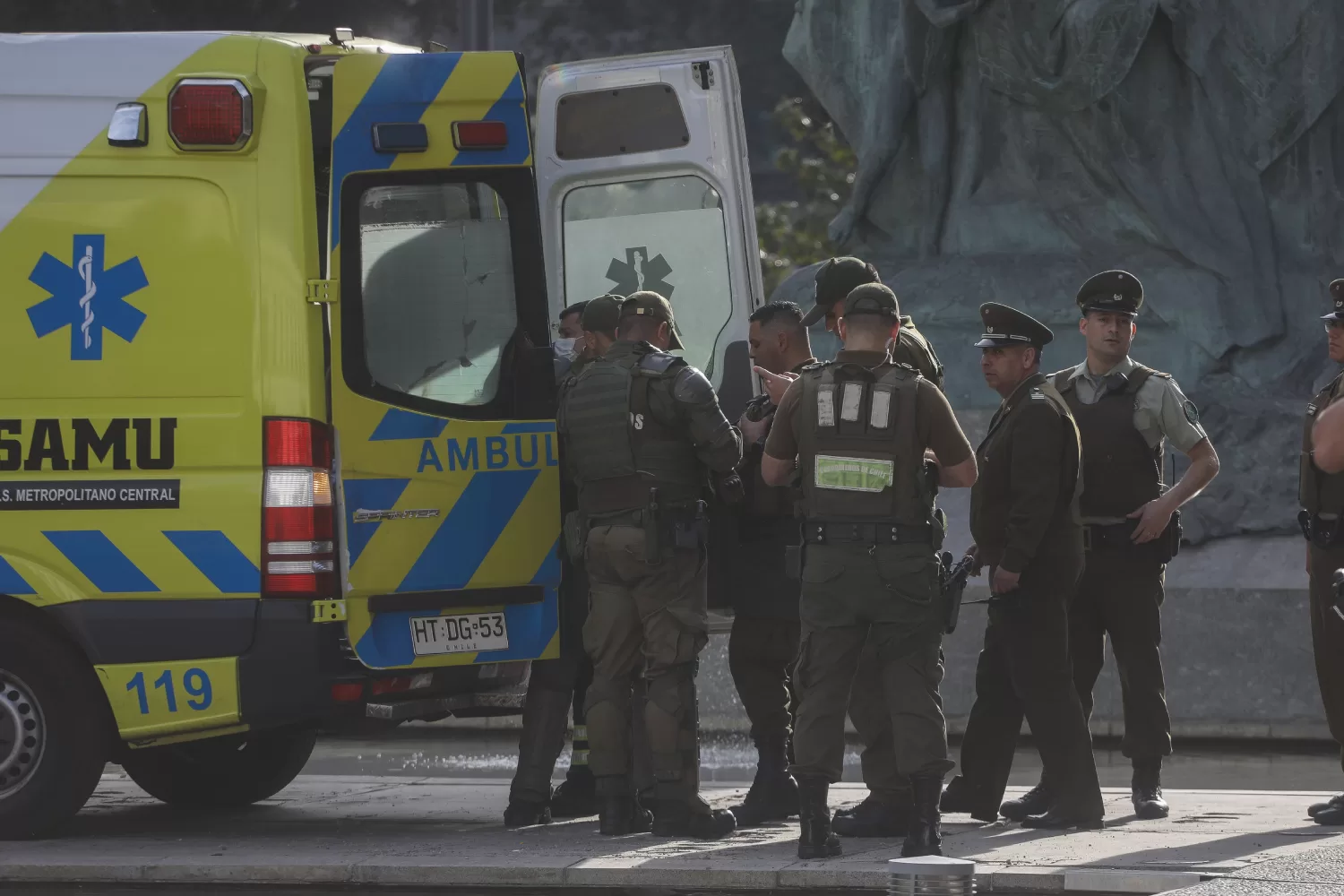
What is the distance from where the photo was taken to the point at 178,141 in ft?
21.2

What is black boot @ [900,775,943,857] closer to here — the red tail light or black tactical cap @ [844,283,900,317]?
black tactical cap @ [844,283,900,317]

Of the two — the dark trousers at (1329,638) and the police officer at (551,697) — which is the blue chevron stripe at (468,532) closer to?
the police officer at (551,697)

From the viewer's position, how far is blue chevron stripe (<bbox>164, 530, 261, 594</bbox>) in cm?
638

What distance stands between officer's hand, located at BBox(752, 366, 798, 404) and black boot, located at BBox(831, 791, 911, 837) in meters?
1.24

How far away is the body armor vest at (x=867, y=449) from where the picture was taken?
613 cm

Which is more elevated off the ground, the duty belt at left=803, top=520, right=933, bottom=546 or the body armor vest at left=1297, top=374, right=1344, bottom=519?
the body armor vest at left=1297, top=374, right=1344, bottom=519

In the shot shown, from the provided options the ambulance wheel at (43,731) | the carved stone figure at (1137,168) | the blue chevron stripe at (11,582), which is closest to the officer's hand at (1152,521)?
the ambulance wheel at (43,731)

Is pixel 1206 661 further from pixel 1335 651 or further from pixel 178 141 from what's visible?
pixel 178 141

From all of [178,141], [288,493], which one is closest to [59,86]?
[178,141]

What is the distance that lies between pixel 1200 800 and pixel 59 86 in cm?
426

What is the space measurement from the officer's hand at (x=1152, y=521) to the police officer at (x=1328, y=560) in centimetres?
42

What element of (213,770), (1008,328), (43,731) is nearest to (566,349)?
(1008,328)

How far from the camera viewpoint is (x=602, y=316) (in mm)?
6906

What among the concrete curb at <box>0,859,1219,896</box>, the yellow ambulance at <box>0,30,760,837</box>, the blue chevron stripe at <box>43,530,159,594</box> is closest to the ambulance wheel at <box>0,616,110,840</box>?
the yellow ambulance at <box>0,30,760,837</box>
